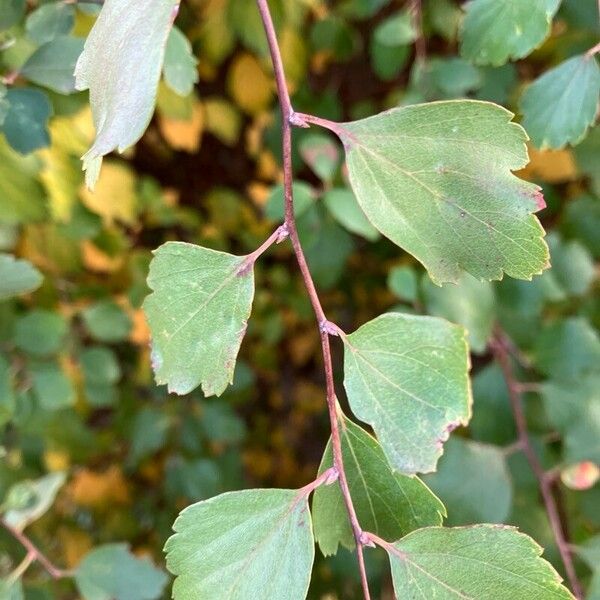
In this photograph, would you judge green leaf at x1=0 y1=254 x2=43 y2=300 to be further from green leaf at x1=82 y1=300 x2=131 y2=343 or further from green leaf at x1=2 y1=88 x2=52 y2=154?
green leaf at x1=82 y1=300 x2=131 y2=343

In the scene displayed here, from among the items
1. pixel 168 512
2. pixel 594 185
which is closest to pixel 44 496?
pixel 168 512

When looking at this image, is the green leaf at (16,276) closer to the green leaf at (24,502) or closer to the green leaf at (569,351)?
the green leaf at (24,502)

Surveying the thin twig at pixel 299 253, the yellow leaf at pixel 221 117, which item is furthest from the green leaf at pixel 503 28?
the yellow leaf at pixel 221 117

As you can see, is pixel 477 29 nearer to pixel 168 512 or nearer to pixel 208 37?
pixel 208 37

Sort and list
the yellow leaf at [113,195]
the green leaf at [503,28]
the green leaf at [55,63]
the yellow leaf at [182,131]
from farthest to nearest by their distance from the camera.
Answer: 1. the yellow leaf at [182,131]
2. the yellow leaf at [113,195]
3. the green leaf at [55,63]
4. the green leaf at [503,28]

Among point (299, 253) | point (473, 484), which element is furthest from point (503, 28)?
point (473, 484)

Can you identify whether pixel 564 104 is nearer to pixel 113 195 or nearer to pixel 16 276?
pixel 16 276

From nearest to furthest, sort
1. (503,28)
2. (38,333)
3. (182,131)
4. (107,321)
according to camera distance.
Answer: (503,28), (38,333), (107,321), (182,131)
